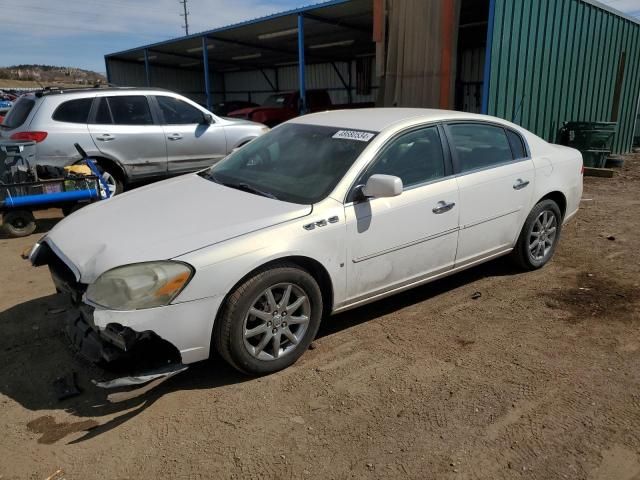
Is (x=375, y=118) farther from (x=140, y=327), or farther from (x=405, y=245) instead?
(x=140, y=327)

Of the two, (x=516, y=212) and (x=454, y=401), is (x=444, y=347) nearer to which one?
(x=454, y=401)

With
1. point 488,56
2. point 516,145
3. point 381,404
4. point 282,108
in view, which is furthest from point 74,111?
point 282,108

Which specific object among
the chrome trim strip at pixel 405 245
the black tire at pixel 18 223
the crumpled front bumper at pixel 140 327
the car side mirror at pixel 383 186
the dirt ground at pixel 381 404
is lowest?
the dirt ground at pixel 381 404

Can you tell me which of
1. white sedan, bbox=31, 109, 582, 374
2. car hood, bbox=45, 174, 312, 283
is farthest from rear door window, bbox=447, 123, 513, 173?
car hood, bbox=45, 174, 312, 283

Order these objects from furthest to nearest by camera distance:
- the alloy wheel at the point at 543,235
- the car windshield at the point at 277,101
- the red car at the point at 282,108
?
the car windshield at the point at 277,101 → the red car at the point at 282,108 → the alloy wheel at the point at 543,235

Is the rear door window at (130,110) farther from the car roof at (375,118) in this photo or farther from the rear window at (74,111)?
the car roof at (375,118)

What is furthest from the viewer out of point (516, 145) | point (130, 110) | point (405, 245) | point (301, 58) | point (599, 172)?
point (301, 58)

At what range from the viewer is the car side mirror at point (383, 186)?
10.6ft

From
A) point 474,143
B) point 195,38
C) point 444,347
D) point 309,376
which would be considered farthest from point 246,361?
point 195,38

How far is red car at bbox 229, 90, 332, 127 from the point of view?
1585cm

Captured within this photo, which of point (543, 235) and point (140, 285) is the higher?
point (140, 285)

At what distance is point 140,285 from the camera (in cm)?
271

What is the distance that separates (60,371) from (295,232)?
5.81ft

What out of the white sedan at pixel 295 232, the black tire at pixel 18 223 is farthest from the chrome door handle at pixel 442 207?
the black tire at pixel 18 223
